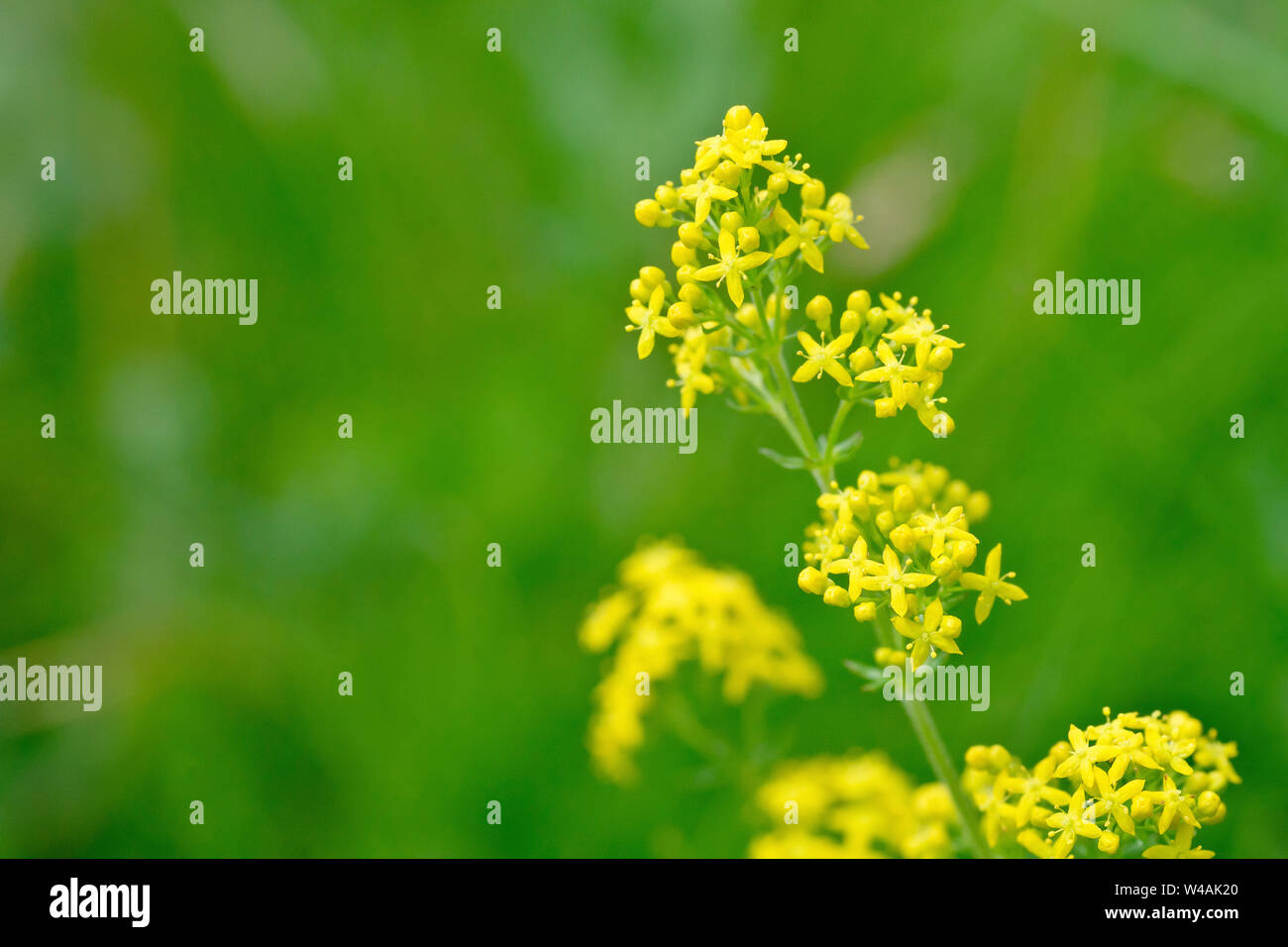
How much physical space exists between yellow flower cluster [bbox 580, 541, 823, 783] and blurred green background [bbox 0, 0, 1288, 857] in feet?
2.58

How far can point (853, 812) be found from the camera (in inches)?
165

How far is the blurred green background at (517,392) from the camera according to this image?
550cm

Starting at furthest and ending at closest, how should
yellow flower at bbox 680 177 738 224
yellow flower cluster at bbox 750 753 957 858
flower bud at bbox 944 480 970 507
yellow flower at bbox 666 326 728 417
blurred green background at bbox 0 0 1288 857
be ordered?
blurred green background at bbox 0 0 1288 857, yellow flower cluster at bbox 750 753 957 858, flower bud at bbox 944 480 970 507, yellow flower at bbox 666 326 728 417, yellow flower at bbox 680 177 738 224

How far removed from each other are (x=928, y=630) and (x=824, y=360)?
2.54 feet

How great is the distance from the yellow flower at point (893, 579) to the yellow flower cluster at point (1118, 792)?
61cm

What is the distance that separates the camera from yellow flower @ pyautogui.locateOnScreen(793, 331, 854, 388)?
2.86 metres

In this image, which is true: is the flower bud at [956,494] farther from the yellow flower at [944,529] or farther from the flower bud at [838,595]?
the flower bud at [838,595]

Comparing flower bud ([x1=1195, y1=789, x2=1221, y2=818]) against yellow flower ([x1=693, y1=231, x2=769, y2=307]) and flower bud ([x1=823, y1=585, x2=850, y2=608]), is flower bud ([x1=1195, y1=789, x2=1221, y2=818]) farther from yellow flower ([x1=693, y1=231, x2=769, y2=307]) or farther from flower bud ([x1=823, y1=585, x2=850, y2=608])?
yellow flower ([x1=693, y1=231, x2=769, y2=307])

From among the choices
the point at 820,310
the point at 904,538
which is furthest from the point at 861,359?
the point at 904,538

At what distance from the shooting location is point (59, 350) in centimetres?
757

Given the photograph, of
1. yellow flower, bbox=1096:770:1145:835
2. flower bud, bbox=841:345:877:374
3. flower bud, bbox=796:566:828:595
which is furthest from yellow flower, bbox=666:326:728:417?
yellow flower, bbox=1096:770:1145:835

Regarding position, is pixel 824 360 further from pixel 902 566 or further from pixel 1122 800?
pixel 1122 800

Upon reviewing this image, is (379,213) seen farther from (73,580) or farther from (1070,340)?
(1070,340)
